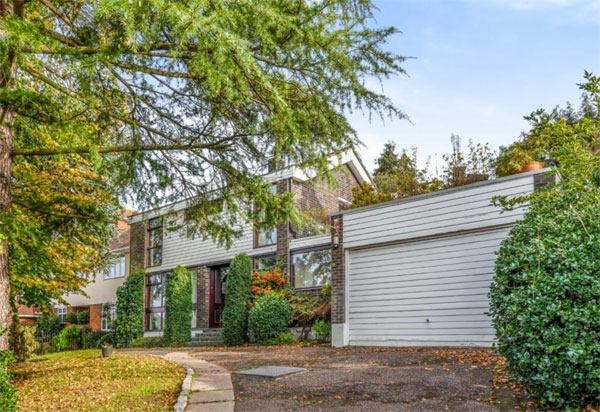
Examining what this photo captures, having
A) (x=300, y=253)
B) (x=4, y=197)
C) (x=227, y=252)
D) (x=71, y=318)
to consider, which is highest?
(x=4, y=197)

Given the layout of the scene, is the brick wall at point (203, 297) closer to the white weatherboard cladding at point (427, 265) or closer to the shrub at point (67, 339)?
the white weatherboard cladding at point (427, 265)

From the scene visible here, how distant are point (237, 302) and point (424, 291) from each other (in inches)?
273

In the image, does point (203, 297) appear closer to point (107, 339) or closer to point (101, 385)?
point (107, 339)

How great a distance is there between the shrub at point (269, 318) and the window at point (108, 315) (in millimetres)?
13159

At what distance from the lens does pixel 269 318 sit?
47.6 feet

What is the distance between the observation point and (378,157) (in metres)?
32.2

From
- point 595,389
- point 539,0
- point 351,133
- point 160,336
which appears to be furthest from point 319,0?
point 160,336

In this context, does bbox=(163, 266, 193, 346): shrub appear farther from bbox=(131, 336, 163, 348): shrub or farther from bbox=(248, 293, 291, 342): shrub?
bbox=(248, 293, 291, 342): shrub

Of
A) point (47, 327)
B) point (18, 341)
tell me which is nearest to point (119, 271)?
point (47, 327)

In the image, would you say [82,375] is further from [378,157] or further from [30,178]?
[378,157]

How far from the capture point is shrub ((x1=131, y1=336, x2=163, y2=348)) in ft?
61.5

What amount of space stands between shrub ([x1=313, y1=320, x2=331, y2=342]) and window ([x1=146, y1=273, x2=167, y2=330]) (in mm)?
9486

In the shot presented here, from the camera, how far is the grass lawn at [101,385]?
6000 mm

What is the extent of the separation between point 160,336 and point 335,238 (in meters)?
10.7
